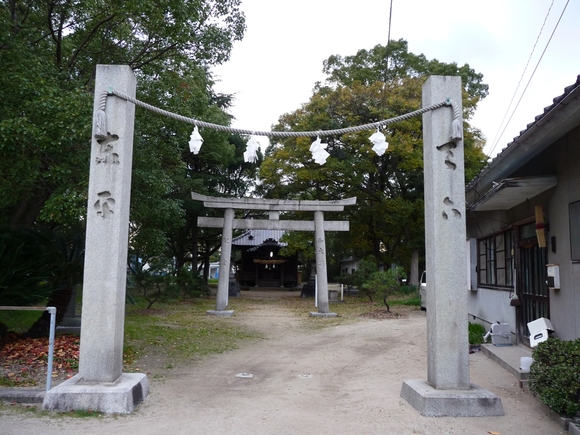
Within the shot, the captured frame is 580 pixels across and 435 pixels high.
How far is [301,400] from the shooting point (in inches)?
233

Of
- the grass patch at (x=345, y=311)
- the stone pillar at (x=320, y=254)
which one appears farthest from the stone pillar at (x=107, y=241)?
the stone pillar at (x=320, y=254)

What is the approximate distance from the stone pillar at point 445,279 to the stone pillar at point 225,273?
11.5 meters

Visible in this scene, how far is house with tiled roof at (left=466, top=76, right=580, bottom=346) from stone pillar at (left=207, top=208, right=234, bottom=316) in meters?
8.93

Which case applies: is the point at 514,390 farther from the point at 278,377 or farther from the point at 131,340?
the point at 131,340

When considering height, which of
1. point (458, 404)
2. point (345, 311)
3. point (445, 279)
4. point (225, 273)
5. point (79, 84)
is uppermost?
point (79, 84)

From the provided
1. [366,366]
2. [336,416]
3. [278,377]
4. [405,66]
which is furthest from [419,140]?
[336,416]

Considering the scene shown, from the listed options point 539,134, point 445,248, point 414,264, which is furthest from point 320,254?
point 445,248

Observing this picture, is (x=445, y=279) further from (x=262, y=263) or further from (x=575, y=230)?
(x=262, y=263)

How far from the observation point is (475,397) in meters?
5.15

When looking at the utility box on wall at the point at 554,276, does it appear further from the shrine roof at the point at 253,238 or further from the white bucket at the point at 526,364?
the shrine roof at the point at 253,238

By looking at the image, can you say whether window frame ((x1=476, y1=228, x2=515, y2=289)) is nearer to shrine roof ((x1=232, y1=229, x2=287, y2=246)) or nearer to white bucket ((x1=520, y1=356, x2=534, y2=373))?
white bucket ((x1=520, y1=356, x2=534, y2=373))

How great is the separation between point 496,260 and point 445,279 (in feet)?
19.9

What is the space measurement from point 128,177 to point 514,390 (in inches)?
230

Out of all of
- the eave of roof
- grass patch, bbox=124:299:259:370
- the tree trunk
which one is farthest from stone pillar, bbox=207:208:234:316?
the tree trunk
